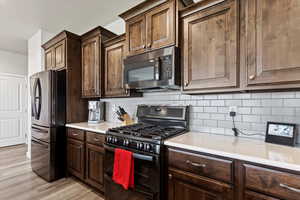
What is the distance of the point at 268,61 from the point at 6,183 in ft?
12.4

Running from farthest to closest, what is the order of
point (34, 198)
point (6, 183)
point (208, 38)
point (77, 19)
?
point (77, 19), point (6, 183), point (34, 198), point (208, 38)

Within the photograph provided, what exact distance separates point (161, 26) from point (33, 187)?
9.50 feet

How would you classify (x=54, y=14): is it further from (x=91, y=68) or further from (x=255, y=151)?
(x=255, y=151)

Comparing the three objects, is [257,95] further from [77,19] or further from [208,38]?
[77,19]

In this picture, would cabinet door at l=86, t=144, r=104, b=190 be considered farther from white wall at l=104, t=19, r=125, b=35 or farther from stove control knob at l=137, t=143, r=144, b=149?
white wall at l=104, t=19, r=125, b=35

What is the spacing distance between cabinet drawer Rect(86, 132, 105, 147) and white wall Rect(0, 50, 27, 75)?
14.1 feet

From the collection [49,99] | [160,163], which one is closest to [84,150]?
[49,99]

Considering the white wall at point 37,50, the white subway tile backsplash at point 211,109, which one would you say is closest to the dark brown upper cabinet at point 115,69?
the white subway tile backsplash at point 211,109

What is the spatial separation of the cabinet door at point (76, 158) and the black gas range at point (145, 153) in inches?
28.1

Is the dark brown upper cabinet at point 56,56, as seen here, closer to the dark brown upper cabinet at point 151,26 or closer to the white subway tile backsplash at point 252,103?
the dark brown upper cabinet at point 151,26

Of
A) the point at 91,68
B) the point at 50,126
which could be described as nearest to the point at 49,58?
the point at 91,68

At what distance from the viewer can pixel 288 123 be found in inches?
56.0

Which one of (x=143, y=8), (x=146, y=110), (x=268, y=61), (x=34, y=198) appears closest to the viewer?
(x=268, y=61)

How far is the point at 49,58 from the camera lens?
10.8 feet
